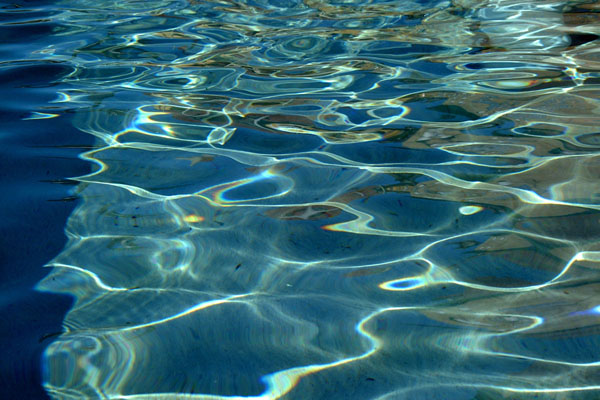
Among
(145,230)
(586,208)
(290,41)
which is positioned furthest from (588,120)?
(290,41)

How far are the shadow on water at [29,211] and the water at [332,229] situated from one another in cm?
4

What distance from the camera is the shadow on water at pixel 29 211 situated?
1.37 meters

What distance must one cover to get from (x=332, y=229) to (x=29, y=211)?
107 centimetres

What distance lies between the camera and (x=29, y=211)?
6.56ft

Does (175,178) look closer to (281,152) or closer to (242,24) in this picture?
(281,152)

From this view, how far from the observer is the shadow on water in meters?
1.37

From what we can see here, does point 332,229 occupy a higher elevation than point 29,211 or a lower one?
lower

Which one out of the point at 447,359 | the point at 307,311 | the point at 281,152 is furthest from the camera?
the point at 281,152

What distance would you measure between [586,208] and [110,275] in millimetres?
1587

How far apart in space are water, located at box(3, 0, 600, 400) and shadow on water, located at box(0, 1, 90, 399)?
0.04 meters

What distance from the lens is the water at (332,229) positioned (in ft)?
4.36

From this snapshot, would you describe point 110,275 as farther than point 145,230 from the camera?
No

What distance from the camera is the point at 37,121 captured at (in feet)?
A: 9.07

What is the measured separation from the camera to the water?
4.36 ft
